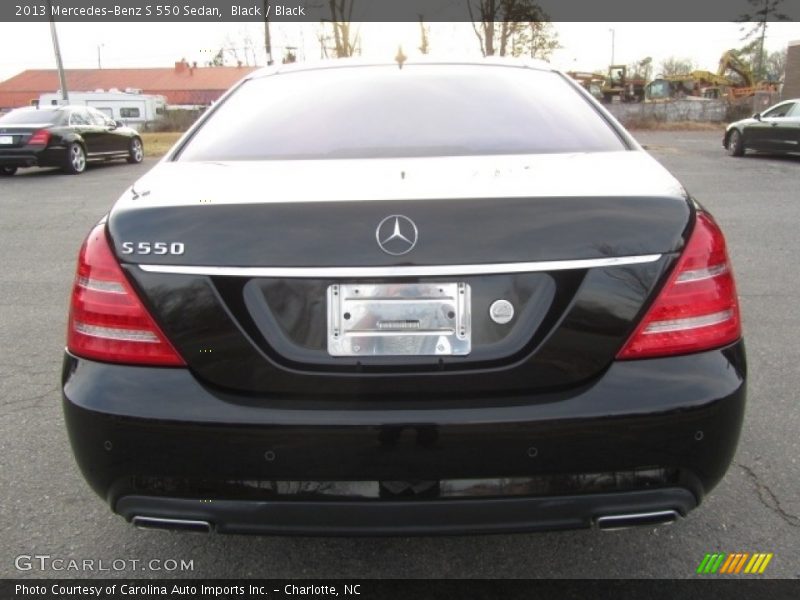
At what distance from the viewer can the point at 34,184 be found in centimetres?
1315

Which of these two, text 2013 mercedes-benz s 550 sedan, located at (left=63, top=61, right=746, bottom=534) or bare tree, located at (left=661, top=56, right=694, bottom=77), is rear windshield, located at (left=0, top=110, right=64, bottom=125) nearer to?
text 2013 mercedes-benz s 550 sedan, located at (left=63, top=61, right=746, bottom=534)

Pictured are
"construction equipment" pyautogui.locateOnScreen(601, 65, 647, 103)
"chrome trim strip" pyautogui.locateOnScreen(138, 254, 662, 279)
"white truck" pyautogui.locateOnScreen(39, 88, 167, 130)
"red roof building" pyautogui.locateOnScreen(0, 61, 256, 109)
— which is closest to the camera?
"chrome trim strip" pyautogui.locateOnScreen(138, 254, 662, 279)

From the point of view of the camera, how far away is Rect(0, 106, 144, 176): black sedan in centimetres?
1386

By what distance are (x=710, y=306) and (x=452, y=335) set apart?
671 millimetres

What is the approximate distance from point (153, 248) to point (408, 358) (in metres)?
0.68

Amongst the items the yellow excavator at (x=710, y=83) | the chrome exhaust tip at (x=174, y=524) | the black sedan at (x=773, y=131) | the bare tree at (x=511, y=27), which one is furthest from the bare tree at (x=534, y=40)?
the chrome exhaust tip at (x=174, y=524)

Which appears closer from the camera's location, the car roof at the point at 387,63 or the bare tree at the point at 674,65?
the car roof at the point at 387,63

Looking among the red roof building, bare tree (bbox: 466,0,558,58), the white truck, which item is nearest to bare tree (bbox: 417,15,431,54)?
bare tree (bbox: 466,0,558,58)

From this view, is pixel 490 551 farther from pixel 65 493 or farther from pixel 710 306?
pixel 65 493

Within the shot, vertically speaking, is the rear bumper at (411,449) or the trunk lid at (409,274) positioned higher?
the trunk lid at (409,274)

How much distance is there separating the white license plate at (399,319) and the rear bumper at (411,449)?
0.14 meters

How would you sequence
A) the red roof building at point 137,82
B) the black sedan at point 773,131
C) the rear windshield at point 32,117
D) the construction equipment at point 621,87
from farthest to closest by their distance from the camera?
the red roof building at point 137,82, the construction equipment at point 621,87, the black sedan at point 773,131, the rear windshield at point 32,117

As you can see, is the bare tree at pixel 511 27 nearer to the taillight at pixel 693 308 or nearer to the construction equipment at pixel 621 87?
the construction equipment at pixel 621 87

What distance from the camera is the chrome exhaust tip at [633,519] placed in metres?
1.74
